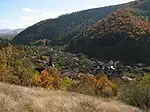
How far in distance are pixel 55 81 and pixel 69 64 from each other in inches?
4683

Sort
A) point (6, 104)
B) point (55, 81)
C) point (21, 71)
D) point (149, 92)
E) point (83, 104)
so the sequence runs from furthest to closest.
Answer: point (55, 81) → point (21, 71) → point (149, 92) → point (83, 104) → point (6, 104)

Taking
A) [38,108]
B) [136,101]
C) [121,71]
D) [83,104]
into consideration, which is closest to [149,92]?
[136,101]

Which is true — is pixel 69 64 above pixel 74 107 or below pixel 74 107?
below

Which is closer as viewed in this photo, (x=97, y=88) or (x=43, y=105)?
(x=43, y=105)

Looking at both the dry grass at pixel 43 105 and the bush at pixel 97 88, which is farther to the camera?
the bush at pixel 97 88

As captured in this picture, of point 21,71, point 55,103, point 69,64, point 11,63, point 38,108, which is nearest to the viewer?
point 38,108

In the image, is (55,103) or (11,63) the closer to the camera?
(55,103)

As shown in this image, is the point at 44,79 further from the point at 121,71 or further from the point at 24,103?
the point at 121,71

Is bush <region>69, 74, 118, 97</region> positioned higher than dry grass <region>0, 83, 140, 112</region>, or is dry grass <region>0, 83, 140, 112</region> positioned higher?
dry grass <region>0, 83, 140, 112</region>

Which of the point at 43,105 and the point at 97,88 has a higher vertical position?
the point at 43,105

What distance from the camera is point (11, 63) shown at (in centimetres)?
8662

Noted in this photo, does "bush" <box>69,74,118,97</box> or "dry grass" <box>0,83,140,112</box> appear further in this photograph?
"bush" <box>69,74,118,97</box>

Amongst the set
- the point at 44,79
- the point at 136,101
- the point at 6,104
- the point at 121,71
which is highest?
the point at 6,104

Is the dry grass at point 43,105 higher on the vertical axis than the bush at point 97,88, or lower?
higher
